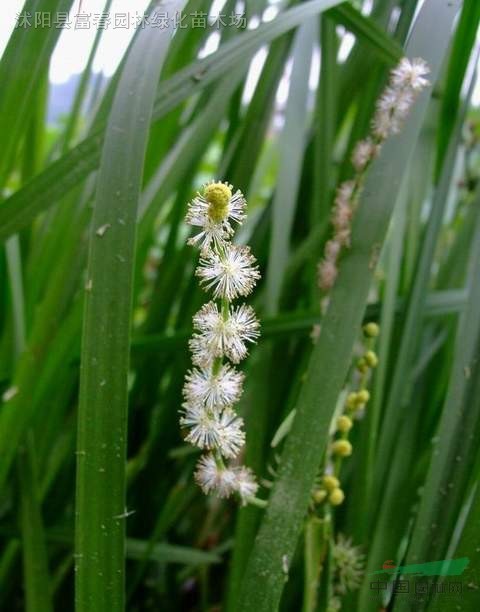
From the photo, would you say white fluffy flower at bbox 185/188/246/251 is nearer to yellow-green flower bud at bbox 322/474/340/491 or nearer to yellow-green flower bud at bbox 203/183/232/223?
yellow-green flower bud at bbox 203/183/232/223

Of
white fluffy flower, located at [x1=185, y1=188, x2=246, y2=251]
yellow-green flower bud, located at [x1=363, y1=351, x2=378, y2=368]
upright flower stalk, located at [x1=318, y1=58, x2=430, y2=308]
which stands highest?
upright flower stalk, located at [x1=318, y1=58, x2=430, y2=308]

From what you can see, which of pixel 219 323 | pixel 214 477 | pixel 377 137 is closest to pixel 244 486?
pixel 214 477

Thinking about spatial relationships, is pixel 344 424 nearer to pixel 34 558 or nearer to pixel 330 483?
pixel 330 483

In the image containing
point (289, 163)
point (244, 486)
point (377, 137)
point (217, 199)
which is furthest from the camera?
point (289, 163)

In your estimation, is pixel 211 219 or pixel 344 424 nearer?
pixel 211 219

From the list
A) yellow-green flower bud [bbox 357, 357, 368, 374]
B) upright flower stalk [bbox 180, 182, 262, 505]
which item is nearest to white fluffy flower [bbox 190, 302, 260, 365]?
upright flower stalk [bbox 180, 182, 262, 505]

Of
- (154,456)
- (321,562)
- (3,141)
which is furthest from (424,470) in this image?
(3,141)
